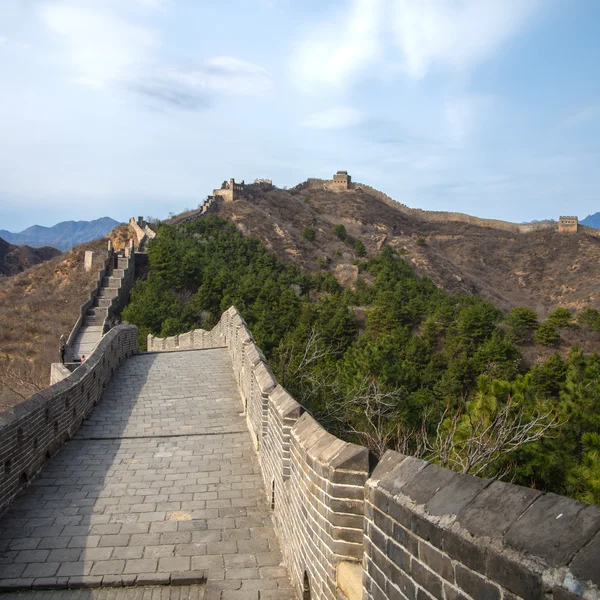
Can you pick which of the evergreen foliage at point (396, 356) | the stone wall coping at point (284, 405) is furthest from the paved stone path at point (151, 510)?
the evergreen foliage at point (396, 356)

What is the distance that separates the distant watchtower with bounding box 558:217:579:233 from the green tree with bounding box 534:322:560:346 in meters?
47.1

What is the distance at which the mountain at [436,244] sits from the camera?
57.9m

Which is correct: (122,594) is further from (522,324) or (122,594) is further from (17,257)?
(17,257)

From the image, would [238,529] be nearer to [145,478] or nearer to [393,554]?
[145,478]

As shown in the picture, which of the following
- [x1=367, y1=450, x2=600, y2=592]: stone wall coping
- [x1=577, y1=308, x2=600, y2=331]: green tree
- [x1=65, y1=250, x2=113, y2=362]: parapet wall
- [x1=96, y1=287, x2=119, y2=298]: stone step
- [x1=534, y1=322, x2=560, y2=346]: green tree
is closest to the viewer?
[x1=367, y1=450, x2=600, y2=592]: stone wall coping

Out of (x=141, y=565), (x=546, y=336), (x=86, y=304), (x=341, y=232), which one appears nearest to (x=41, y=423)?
(x=141, y=565)

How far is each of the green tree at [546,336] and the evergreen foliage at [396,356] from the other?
3.1 inches

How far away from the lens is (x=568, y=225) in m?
77.2

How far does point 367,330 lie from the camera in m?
35.8

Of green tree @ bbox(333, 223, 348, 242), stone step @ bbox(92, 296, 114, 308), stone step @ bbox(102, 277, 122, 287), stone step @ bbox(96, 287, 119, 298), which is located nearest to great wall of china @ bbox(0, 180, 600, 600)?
stone step @ bbox(92, 296, 114, 308)

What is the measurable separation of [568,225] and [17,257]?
77.7 m

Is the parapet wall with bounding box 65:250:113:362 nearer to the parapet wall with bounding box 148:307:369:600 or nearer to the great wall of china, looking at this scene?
the great wall of china

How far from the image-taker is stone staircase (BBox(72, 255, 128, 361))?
97.5 ft

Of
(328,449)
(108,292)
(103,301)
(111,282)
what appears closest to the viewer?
(328,449)
